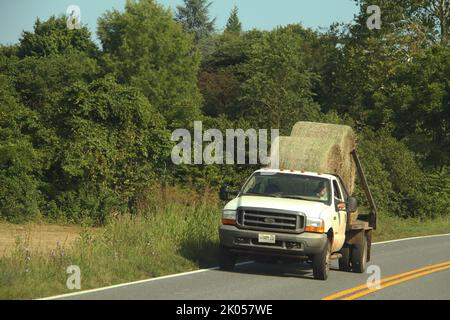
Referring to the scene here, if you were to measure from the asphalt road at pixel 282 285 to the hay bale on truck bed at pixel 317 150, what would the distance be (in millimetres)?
2361

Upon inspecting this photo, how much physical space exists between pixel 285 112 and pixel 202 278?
34620mm

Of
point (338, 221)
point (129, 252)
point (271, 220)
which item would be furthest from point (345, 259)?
point (129, 252)

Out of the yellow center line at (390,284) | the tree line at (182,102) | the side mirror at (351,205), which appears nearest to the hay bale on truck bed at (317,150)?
the side mirror at (351,205)

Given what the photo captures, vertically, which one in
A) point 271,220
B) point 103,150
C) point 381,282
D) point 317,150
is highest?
point 317,150

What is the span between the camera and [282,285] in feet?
47.0

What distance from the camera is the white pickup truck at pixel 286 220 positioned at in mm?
15008

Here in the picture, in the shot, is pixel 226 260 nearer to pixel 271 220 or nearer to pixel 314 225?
pixel 271 220

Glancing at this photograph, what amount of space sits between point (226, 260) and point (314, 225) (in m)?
1.90

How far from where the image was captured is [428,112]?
2000 inches

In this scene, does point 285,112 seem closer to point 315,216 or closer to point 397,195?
point 397,195

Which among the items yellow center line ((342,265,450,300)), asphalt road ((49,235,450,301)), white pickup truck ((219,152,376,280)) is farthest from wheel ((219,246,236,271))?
yellow center line ((342,265,450,300))

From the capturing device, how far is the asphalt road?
41.9ft
